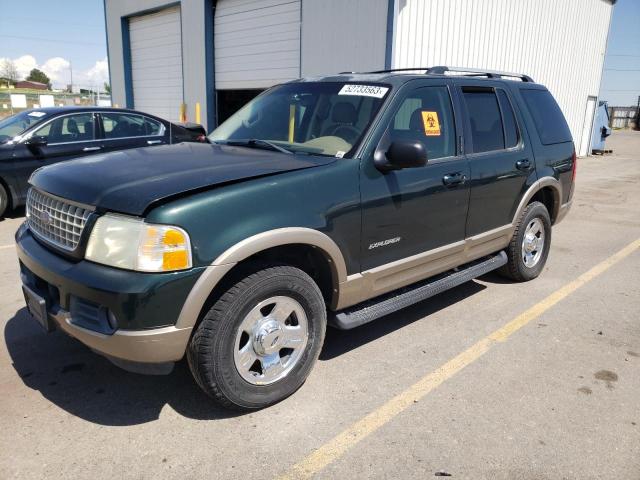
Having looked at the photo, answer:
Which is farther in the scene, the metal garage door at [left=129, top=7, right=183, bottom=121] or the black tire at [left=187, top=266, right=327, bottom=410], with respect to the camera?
the metal garage door at [left=129, top=7, right=183, bottom=121]

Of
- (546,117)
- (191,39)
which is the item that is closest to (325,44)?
(191,39)

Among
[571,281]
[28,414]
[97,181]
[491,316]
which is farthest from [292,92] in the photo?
[571,281]

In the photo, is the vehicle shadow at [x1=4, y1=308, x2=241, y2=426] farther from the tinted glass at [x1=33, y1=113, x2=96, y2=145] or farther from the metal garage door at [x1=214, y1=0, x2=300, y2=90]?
the metal garage door at [x1=214, y1=0, x2=300, y2=90]

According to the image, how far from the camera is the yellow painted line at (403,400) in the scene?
251 cm

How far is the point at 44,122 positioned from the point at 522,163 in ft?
21.4

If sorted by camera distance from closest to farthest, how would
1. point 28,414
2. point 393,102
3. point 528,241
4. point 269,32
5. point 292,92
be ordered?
point 28,414
point 393,102
point 292,92
point 528,241
point 269,32

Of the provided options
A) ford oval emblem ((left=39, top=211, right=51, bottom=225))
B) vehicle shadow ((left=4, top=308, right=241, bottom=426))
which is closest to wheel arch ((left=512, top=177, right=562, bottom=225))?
vehicle shadow ((left=4, top=308, right=241, bottom=426))

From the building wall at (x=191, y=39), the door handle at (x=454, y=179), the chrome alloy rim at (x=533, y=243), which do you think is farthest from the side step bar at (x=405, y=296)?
the building wall at (x=191, y=39)

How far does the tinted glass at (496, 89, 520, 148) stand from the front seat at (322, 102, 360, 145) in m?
1.69

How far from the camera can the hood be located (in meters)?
2.54

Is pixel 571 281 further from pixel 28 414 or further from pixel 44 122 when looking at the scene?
pixel 44 122

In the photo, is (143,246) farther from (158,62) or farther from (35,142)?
(158,62)

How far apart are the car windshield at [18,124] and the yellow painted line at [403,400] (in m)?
6.81

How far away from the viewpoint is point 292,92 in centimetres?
405
